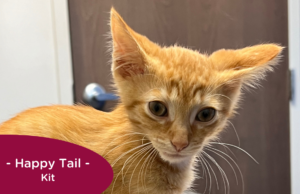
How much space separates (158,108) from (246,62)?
0.19 meters

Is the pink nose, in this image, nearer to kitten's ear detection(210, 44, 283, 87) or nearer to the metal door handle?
kitten's ear detection(210, 44, 283, 87)

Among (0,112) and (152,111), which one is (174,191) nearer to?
(152,111)

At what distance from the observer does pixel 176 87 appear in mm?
457

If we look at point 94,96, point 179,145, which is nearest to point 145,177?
point 179,145

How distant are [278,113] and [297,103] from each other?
0.25ft

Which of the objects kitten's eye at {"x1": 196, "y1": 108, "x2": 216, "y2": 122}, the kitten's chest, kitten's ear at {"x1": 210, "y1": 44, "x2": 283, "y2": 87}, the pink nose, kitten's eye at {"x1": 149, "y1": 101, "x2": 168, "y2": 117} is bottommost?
the kitten's chest

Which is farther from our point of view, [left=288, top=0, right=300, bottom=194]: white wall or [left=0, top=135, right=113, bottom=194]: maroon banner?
[left=288, top=0, right=300, bottom=194]: white wall

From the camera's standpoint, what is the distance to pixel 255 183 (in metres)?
1.04

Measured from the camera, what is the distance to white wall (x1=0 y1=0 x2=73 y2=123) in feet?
3.02

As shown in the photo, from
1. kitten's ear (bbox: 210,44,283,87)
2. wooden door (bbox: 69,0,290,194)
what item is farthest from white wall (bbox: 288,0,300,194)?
kitten's ear (bbox: 210,44,283,87)

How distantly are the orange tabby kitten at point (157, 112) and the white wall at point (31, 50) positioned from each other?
44 centimetres

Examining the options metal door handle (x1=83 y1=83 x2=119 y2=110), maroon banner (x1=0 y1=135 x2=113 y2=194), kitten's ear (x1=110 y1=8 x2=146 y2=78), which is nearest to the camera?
maroon banner (x1=0 y1=135 x2=113 y2=194)

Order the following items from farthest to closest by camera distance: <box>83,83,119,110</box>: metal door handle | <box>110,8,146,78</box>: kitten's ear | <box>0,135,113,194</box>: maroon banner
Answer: <box>83,83,119,110</box>: metal door handle < <box>110,8,146,78</box>: kitten's ear < <box>0,135,113,194</box>: maroon banner

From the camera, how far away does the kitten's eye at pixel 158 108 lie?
46 cm
